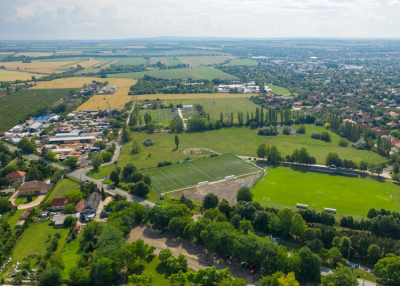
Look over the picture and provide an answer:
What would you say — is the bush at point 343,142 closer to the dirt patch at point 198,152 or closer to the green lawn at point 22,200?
the dirt patch at point 198,152

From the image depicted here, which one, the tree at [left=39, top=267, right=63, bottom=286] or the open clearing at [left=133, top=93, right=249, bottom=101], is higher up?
the open clearing at [left=133, top=93, right=249, bottom=101]

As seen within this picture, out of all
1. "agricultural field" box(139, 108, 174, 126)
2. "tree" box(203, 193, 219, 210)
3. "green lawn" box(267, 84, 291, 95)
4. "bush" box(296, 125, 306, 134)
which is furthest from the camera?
"green lawn" box(267, 84, 291, 95)

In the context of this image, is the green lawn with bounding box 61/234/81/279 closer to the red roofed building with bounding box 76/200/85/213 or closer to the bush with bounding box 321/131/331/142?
the red roofed building with bounding box 76/200/85/213

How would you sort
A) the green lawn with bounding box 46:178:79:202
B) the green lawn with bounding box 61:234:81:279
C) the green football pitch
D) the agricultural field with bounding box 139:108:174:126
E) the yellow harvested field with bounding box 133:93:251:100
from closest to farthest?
the green lawn with bounding box 61:234:81:279 < the green lawn with bounding box 46:178:79:202 < the green football pitch < the agricultural field with bounding box 139:108:174:126 < the yellow harvested field with bounding box 133:93:251:100

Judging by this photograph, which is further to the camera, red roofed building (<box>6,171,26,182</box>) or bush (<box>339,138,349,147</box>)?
bush (<box>339,138,349,147</box>)

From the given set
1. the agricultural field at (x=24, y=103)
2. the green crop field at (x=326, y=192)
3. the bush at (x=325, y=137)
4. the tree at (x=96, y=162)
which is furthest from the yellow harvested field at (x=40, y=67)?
the green crop field at (x=326, y=192)

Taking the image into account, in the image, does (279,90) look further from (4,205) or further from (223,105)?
(4,205)

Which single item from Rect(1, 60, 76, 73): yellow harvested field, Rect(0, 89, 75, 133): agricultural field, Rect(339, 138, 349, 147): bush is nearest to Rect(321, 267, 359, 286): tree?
Rect(339, 138, 349, 147): bush
